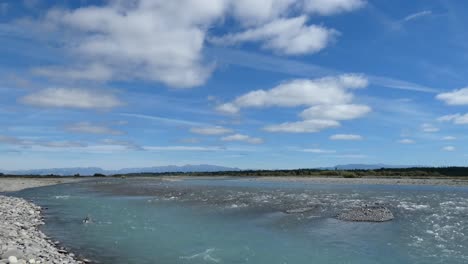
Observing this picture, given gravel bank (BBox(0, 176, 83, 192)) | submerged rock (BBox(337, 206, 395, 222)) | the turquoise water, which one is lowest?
the turquoise water

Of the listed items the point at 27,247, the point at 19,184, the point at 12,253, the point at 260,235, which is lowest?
the point at 260,235

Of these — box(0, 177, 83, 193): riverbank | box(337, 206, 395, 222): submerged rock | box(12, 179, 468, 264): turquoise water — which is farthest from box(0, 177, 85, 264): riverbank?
box(0, 177, 83, 193): riverbank

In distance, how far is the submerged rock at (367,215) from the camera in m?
31.3

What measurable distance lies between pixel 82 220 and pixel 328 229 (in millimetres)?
18778

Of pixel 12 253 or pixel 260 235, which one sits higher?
pixel 12 253

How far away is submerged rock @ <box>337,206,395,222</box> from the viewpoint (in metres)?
31.3

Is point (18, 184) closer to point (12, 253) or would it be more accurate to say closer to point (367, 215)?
point (367, 215)

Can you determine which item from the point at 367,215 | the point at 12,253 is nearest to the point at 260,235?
the point at 367,215

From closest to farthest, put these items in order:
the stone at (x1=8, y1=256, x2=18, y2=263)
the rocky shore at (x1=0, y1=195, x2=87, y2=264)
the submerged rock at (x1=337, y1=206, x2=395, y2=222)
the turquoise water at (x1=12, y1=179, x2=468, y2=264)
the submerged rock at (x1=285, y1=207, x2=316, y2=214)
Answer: the stone at (x1=8, y1=256, x2=18, y2=263) → the rocky shore at (x1=0, y1=195, x2=87, y2=264) → the turquoise water at (x1=12, y1=179, x2=468, y2=264) → the submerged rock at (x1=337, y1=206, x2=395, y2=222) → the submerged rock at (x1=285, y1=207, x2=316, y2=214)

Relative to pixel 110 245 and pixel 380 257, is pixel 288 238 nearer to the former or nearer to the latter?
pixel 380 257

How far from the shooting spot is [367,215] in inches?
1294

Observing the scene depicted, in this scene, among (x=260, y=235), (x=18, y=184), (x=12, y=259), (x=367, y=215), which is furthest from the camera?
(x=18, y=184)

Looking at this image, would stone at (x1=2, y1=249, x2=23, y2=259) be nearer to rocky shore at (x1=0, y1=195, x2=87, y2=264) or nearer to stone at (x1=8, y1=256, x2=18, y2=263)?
rocky shore at (x1=0, y1=195, x2=87, y2=264)

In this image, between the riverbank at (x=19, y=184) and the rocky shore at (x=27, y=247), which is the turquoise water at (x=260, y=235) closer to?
the rocky shore at (x=27, y=247)
